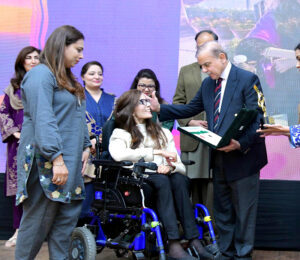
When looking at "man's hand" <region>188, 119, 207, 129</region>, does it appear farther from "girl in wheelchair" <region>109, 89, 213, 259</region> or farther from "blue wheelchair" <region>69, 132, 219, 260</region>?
"blue wheelchair" <region>69, 132, 219, 260</region>

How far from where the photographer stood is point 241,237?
3.57 meters

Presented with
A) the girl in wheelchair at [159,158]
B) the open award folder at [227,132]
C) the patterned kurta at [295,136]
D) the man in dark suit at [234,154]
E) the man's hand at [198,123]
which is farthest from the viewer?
the man's hand at [198,123]

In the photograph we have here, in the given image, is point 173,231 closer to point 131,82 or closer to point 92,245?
point 92,245

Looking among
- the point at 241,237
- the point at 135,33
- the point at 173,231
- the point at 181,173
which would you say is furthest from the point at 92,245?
the point at 135,33

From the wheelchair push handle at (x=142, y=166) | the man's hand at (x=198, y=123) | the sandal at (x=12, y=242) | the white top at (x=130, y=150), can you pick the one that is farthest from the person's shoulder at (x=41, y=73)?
the sandal at (x=12, y=242)

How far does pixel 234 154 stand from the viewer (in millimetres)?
3551

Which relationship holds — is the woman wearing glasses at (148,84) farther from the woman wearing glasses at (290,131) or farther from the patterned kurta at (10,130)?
the woman wearing glasses at (290,131)

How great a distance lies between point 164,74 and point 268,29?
92cm

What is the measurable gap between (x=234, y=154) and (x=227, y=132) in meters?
0.36

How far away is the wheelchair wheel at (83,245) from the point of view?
3287mm

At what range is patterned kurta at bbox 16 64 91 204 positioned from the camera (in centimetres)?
255

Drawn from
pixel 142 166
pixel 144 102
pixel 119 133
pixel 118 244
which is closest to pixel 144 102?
pixel 144 102

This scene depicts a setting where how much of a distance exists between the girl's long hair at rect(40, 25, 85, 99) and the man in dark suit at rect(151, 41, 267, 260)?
42.7 inches

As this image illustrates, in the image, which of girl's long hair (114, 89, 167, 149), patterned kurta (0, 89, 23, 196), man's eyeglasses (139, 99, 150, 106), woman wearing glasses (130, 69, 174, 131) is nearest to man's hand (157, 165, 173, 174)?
girl's long hair (114, 89, 167, 149)
